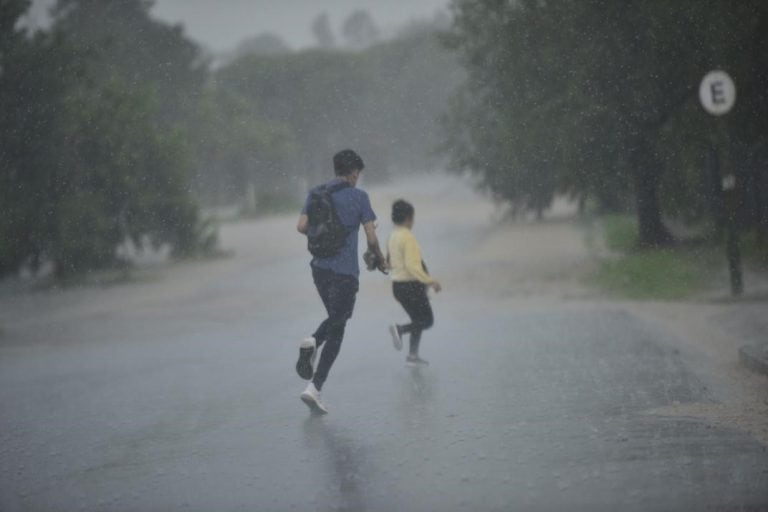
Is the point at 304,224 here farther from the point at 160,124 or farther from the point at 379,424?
the point at 160,124

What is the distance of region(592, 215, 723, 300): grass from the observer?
1316cm

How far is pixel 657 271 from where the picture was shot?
14859 mm

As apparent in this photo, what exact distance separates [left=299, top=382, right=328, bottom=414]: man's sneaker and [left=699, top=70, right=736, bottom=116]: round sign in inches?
292

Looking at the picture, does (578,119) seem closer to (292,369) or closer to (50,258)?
(292,369)

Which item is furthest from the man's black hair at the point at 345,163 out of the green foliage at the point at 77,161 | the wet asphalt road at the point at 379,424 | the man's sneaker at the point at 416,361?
the green foliage at the point at 77,161

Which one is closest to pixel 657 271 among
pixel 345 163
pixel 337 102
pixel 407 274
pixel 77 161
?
pixel 407 274

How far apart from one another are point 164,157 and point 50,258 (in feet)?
12.4

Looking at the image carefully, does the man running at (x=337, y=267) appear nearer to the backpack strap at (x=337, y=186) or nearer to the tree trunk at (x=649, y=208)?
the backpack strap at (x=337, y=186)

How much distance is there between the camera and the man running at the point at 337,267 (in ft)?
22.0

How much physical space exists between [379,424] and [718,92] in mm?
7641

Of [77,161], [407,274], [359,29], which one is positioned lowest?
[407,274]

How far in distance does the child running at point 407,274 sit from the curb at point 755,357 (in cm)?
265

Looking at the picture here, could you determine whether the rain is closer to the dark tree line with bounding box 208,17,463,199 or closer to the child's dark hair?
the child's dark hair

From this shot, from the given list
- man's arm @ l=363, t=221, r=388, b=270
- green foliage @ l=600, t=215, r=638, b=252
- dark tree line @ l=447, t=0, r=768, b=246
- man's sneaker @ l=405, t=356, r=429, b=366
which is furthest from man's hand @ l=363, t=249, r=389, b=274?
green foliage @ l=600, t=215, r=638, b=252
